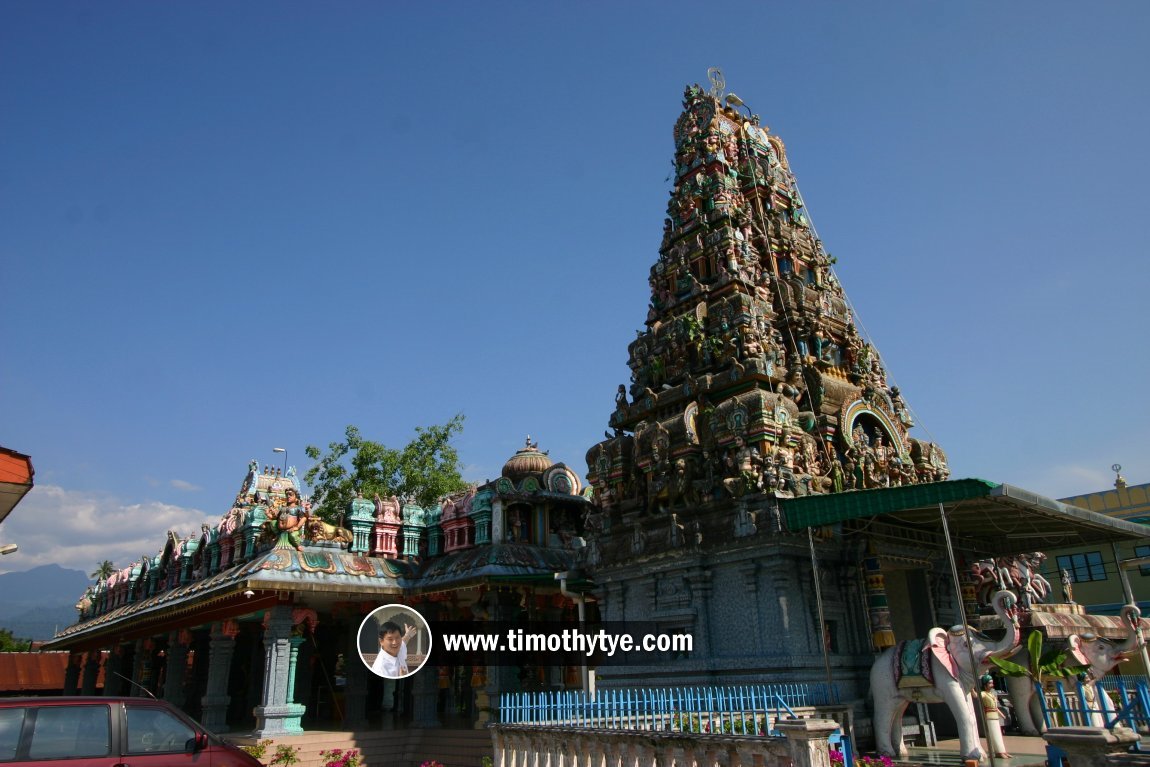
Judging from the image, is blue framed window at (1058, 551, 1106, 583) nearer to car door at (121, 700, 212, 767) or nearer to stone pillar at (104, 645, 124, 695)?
car door at (121, 700, 212, 767)

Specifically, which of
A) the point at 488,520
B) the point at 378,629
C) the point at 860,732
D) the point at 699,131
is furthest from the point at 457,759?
the point at 699,131

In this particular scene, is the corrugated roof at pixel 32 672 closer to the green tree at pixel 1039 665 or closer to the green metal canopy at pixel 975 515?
the green metal canopy at pixel 975 515

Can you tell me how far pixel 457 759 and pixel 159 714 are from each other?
12.9m

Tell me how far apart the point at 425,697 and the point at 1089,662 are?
16.4m

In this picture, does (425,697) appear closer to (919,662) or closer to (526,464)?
(526,464)

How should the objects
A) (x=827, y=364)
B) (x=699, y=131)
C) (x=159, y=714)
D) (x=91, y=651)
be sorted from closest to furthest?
(x=159, y=714) → (x=827, y=364) → (x=699, y=131) → (x=91, y=651)

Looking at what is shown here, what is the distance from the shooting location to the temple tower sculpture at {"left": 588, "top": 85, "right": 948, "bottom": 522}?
19109mm

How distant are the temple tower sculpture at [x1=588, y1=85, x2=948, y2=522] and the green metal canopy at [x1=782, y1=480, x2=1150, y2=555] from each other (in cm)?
188

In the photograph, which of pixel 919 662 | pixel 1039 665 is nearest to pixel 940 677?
pixel 919 662

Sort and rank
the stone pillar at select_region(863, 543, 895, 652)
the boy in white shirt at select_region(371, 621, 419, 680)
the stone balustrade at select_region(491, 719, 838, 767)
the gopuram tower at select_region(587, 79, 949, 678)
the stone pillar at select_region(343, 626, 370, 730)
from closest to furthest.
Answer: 1. the stone balustrade at select_region(491, 719, 838, 767)
2. the stone pillar at select_region(863, 543, 895, 652)
3. the gopuram tower at select_region(587, 79, 949, 678)
4. the boy in white shirt at select_region(371, 621, 419, 680)
5. the stone pillar at select_region(343, 626, 370, 730)

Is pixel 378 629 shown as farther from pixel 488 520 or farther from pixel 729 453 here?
pixel 729 453

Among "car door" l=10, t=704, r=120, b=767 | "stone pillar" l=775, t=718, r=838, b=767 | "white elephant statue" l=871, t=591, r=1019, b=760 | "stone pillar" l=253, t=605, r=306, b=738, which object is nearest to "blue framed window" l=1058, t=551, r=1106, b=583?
"white elephant statue" l=871, t=591, r=1019, b=760

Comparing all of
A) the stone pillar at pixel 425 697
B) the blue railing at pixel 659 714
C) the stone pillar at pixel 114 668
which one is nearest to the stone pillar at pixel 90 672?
the stone pillar at pixel 114 668

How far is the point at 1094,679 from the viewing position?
44.9ft
